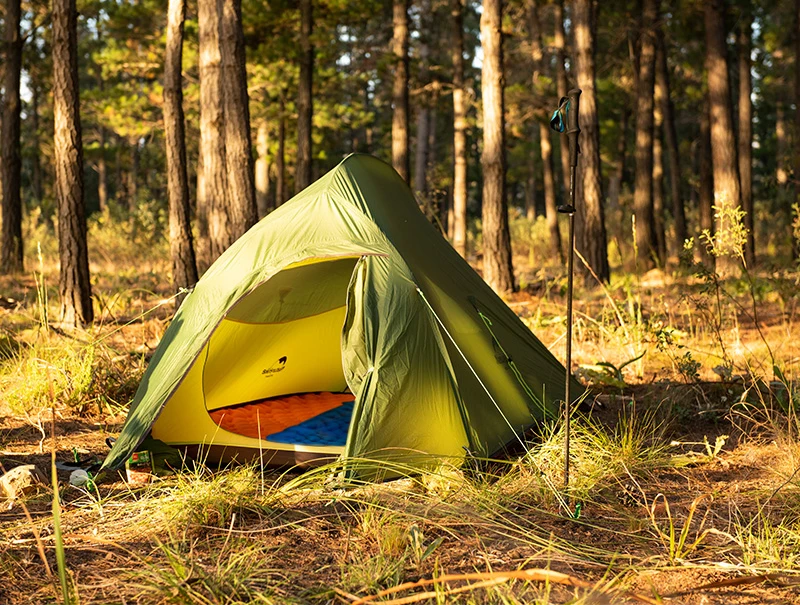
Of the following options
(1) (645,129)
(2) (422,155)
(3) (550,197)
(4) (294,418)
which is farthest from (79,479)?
(2) (422,155)

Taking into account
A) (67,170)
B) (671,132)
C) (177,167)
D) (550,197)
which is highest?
(671,132)

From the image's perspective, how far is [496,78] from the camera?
11.0m

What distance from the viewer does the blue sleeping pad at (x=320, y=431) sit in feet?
17.0

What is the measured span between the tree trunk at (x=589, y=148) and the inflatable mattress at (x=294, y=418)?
640cm

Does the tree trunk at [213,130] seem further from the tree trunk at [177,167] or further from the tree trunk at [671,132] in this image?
the tree trunk at [671,132]

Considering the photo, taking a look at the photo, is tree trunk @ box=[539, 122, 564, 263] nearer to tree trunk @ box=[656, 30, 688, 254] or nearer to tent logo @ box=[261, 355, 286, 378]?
tree trunk @ box=[656, 30, 688, 254]

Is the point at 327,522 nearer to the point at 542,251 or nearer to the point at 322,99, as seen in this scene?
the point at 542,251

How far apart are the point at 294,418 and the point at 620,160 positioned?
1707 centimetres

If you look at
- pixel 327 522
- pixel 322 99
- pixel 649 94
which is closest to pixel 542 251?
pixel 649 94

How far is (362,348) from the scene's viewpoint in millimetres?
4566

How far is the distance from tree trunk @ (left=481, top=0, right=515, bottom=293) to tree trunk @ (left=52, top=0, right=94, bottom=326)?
5.02 m

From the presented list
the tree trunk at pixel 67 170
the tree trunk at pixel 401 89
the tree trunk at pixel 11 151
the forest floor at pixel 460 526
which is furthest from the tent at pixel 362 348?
the tree trunk at pixel 11 151

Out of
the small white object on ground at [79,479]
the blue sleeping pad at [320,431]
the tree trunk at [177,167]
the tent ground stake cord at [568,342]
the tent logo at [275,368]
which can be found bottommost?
the blue sleeping pad at [320,431]

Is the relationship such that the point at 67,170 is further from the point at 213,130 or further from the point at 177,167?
the point at 177,167
